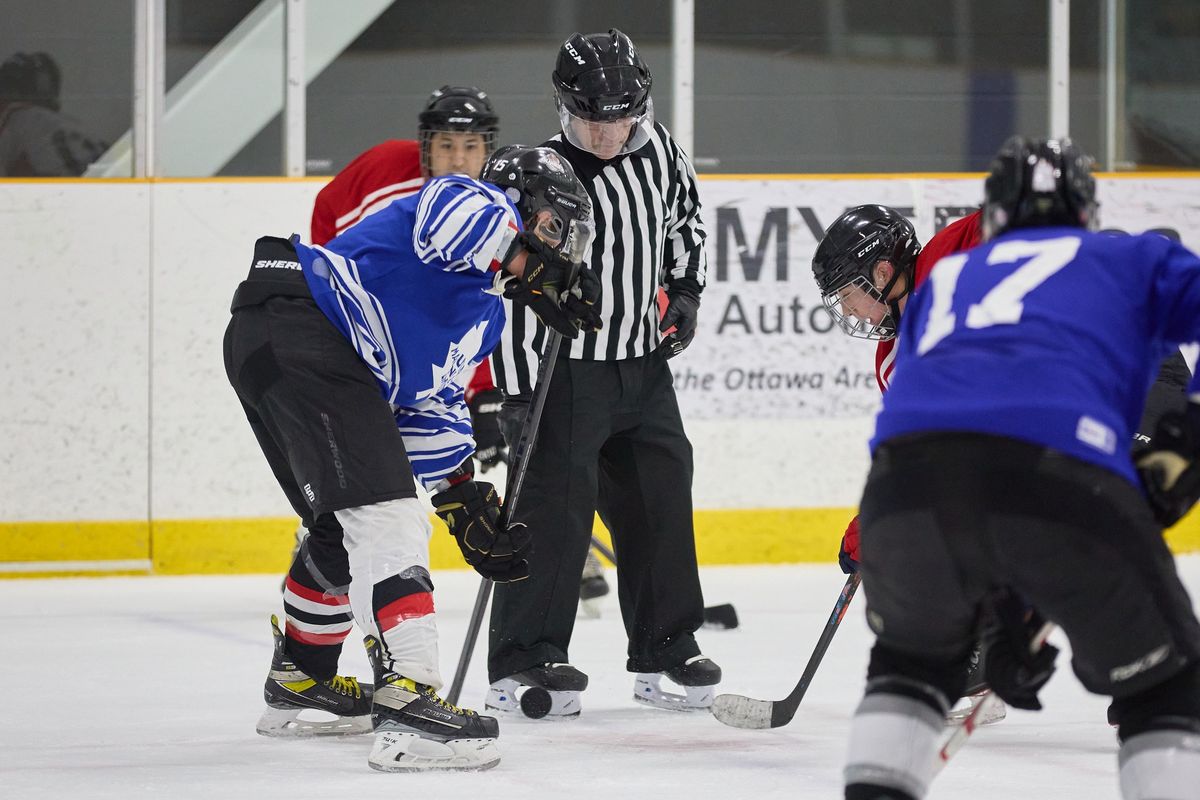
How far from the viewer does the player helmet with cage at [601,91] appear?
3260 mm

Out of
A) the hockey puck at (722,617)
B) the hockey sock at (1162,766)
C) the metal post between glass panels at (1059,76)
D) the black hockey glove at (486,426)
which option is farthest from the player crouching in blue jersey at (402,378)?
the metal post between glass panels at (1059,76)

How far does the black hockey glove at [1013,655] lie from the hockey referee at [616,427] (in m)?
1.57

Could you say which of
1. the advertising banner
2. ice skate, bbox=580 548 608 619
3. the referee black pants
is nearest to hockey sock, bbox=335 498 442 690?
the referee black pants

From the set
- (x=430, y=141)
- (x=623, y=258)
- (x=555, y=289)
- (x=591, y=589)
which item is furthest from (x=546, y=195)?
(x=591, y=589)

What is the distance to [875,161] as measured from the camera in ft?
19.4

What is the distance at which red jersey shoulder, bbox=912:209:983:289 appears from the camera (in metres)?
2.85

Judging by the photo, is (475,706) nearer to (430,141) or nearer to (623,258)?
(623,258)

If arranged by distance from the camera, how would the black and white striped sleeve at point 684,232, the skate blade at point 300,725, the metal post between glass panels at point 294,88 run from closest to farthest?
the skate blade at point 300,725 → the black and white striped sleeve at point 684,232 → the metal post between glass panels at point 294,88


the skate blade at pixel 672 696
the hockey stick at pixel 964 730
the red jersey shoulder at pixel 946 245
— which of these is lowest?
the skate blade at pixel 672 696

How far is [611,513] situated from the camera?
3484mm

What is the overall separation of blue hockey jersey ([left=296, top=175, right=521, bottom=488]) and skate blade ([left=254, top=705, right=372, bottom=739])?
2.04 ft

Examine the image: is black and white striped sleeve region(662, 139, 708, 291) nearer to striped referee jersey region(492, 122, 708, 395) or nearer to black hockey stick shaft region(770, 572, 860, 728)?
striped referee jersey region(492, 122, 708, 395)

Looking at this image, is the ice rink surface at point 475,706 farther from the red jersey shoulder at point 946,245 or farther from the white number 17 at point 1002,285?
the white number 17 at point 1002,285

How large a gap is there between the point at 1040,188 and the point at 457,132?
2.51 meters
